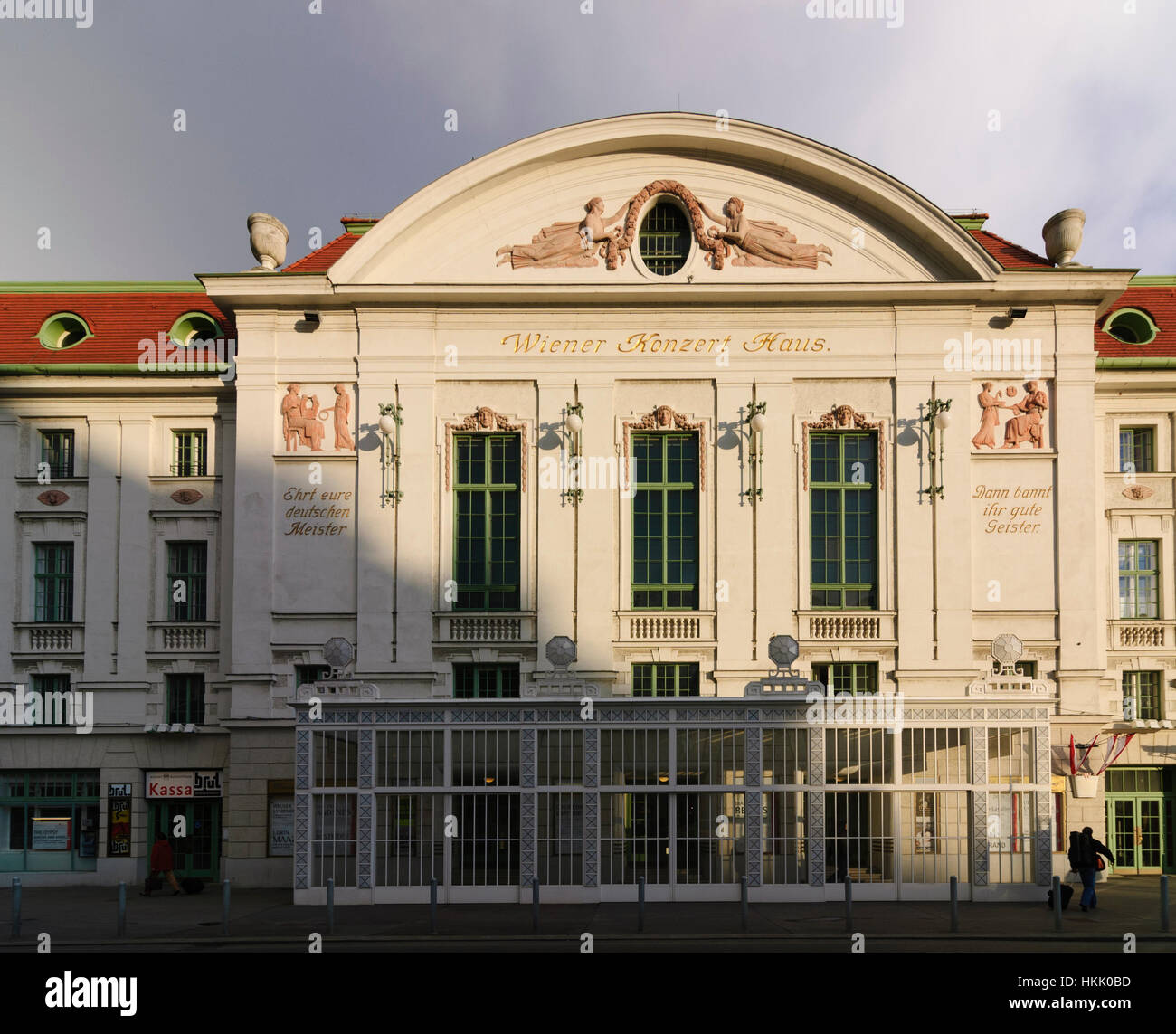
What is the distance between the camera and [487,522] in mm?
27609

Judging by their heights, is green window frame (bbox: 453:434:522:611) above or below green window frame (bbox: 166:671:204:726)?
above

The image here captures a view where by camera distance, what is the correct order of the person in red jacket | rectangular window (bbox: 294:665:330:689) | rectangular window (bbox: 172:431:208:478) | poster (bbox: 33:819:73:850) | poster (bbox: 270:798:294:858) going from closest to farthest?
the person in red jacket
poster (bbox: 270:798:294:858)
rectangular window (bbox: 294:665:330:689)
poster (bbox: 33:819:73:850)
rectangular window (bbox: 172:431:208:478)

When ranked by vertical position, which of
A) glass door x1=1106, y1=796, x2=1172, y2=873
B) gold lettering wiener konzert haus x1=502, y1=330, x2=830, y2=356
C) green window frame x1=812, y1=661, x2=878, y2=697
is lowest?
glass door x1=1106, y1=796, x2=1172, y2=873

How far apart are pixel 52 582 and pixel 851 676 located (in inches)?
844

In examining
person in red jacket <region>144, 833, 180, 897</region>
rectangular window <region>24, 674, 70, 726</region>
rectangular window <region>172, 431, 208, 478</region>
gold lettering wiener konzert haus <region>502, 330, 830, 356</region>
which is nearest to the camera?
person in red jacket <region>144, 833, 180, 897</region>

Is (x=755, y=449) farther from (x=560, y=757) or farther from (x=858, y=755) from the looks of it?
(x=560, y=757)

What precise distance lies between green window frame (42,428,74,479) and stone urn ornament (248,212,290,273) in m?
7.20

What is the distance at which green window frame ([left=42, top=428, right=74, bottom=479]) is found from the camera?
29703mm

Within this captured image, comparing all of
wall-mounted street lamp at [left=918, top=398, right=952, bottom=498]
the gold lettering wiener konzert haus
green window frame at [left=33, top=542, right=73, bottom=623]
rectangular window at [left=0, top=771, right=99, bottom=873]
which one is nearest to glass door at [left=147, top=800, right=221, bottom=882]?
rectangular window at [left=0, top=771, right=99, bottom=873]

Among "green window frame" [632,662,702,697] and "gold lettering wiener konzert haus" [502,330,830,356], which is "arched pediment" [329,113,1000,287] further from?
"green window frame" [632,662,702,697]

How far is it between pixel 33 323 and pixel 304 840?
18.2 m

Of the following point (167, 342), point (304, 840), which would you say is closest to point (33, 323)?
point (167, 342)

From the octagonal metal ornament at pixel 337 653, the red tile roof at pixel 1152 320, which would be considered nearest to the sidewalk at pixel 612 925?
the octagonal metal ornament at pixel 337 653

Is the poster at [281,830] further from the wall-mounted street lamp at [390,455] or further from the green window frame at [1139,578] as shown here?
the green window frame at [1139,578]
